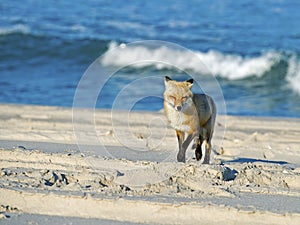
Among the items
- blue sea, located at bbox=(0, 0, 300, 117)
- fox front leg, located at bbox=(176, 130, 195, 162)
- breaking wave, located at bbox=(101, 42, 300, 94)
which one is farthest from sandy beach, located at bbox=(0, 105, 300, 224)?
breaking wave, located at bbox=(101, 42, 300, 94)

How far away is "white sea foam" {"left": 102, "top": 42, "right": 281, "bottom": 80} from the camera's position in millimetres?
14125

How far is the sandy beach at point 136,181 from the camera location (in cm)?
418

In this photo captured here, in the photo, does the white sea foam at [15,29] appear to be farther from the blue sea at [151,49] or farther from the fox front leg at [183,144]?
the fox front leg at [183,144]

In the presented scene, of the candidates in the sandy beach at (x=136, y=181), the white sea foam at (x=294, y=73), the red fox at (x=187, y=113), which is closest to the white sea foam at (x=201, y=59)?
the white sea foam at (x=294, y=73)

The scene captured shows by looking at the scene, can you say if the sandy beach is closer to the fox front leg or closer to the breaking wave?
the fox front leg

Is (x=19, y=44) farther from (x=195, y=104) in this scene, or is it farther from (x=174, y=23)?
(x=195, y=104)

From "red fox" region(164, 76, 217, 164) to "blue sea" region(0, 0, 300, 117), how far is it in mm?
4126

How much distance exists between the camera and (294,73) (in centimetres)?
1369

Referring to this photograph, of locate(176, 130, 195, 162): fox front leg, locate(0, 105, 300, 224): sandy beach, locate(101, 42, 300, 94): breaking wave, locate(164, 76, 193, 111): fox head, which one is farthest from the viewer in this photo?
locate(101, 42, 300, 94): breaking wave

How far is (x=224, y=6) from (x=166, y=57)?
7862mm

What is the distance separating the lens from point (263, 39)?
17078mm

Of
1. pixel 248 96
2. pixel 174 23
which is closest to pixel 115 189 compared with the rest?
pixel 248 96

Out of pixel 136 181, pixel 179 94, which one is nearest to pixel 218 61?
pixel 179 94

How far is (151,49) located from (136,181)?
1150cm
